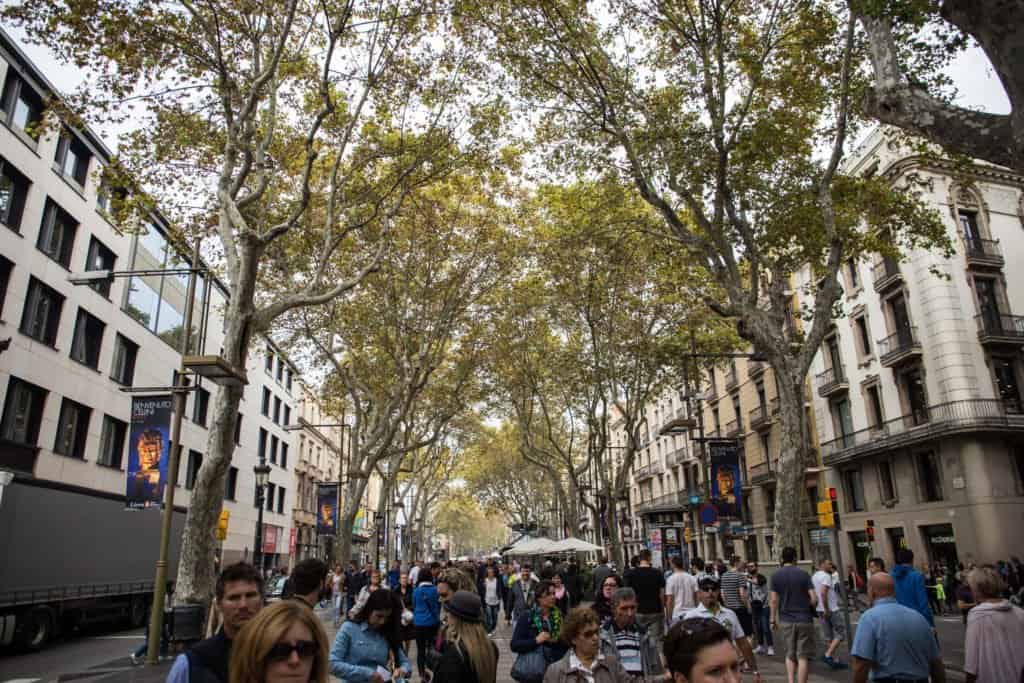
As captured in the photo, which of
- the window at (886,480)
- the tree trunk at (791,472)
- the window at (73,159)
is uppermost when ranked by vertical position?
the window at (73,159)

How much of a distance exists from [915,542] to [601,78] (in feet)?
70.3

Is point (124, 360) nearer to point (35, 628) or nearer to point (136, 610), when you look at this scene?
point (136, 610)

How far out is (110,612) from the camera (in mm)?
18453

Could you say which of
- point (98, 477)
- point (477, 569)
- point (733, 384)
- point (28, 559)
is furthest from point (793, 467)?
point (733, 384)

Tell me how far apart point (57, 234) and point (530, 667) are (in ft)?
70.5

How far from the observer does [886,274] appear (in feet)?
90.0

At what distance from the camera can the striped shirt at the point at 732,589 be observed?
12.5m

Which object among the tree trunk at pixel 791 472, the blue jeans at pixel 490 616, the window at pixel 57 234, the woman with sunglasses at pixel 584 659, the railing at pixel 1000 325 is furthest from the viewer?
the railing at pixel 1000 325

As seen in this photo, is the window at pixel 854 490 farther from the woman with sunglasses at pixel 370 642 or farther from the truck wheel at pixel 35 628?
the woman with sunglasses at pixel 370 642

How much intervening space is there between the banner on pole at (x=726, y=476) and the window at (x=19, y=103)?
2000 cm

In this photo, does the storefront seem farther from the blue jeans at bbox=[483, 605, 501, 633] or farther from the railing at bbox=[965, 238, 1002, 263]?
the blue jeans at bbox=[483, 605, 501, 633]

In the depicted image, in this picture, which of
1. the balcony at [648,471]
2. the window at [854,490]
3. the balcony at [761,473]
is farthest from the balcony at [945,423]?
the balcony at [648,471]

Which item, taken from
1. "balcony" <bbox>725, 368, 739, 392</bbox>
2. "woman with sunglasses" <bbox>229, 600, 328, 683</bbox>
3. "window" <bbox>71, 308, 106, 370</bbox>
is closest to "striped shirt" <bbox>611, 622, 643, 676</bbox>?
"woman with sunglasses" <bbox>229, 600, 328, 683</bbox>

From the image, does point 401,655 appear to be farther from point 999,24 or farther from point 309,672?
point 999,24
